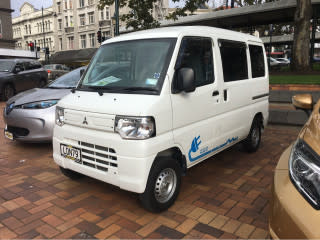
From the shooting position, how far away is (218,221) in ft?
10.3

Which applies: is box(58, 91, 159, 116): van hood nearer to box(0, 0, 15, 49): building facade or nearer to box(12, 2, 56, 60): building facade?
box(0, 0, 15, 49): building facade

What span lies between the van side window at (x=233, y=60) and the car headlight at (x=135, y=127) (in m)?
1.71

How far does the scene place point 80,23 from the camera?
54.3 m

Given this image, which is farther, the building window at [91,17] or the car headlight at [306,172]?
the building window at [91,17]

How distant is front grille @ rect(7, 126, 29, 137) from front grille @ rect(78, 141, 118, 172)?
2.56 metres

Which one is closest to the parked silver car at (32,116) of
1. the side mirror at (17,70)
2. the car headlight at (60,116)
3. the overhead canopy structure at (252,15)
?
the car headlight at (60,116)

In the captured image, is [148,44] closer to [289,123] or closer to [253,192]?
[253,192]

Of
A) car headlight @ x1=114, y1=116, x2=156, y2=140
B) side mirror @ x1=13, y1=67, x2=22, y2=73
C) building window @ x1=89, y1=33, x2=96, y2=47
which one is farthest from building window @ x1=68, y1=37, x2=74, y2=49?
car headlight @ x1=114, y1=116, x2=156, y2=140

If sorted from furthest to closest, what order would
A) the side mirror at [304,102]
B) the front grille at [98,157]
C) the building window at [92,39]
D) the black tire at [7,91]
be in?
1. the building window at [92,39]
2. the black tire at [7,91]
3. the front grille at [98,157]
4. the side mirror at [304,102]

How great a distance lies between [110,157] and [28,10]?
77318 mm

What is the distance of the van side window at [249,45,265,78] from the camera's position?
509 cm

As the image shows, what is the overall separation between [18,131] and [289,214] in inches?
198

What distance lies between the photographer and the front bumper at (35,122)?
5.23m

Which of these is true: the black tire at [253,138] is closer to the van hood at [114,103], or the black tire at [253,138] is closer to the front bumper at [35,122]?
the van hood at [114,103]
